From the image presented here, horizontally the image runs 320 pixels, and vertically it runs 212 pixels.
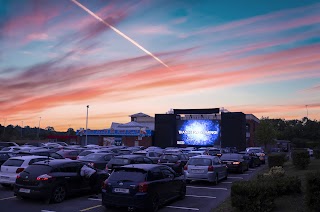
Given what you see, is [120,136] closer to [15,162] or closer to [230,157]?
[230,157]

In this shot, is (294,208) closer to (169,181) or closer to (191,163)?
(169,181)

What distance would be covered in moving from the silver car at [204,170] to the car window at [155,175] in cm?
614

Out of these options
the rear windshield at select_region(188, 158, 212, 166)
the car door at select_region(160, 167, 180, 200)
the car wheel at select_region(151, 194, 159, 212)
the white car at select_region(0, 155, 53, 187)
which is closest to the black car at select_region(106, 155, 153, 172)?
the rear windshield at select_region(188, 158, 212, 166)

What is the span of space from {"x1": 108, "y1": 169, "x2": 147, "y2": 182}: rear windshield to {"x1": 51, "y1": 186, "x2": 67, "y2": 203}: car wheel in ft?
8.28

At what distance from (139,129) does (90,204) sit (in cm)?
5845

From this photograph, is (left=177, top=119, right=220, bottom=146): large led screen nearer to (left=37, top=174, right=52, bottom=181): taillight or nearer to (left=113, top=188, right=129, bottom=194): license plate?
(left=37, top=174, right=52, bottom=181): taillight

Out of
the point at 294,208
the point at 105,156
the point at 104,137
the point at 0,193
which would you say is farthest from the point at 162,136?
the point at 294,208

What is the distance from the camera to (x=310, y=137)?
364ft

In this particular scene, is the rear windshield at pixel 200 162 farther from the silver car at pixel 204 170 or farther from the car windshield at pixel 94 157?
the car windshield at pixel 94 157

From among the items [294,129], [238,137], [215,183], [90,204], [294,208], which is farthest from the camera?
[294,129]

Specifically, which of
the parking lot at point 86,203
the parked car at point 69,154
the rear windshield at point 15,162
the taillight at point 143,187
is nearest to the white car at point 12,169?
the rear windshield at point 15,162

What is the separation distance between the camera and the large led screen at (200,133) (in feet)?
205

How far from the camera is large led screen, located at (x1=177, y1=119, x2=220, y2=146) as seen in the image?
62.6 m

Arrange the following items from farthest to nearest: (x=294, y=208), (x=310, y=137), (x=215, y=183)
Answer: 1. (x=310, y=137)
2. (x=215, y=183)
3. (x=294, y=208)
